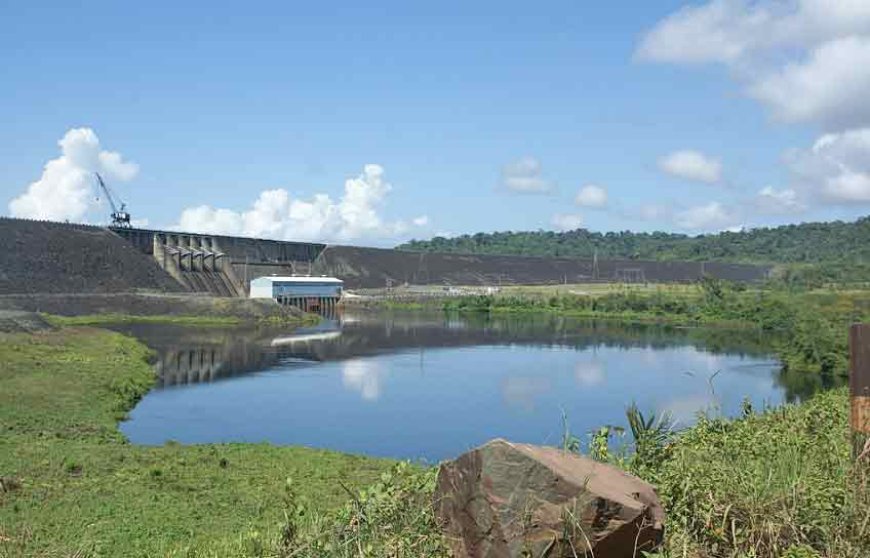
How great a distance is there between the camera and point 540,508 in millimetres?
3529

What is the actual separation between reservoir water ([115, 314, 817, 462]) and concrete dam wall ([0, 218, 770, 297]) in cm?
1205

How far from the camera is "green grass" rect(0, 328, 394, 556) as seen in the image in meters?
9.77

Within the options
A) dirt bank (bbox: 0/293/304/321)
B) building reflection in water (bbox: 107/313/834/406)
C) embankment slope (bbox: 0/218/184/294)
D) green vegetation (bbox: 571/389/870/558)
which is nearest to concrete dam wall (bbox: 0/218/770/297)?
embankment slope (bbox: 0/218/184/294)

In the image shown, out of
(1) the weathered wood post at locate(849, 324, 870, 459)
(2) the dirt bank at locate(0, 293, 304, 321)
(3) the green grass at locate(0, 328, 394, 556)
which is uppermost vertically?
(1) the weathered wood post at locate(849, 324, 870, 459)

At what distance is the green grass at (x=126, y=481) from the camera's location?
384 inches

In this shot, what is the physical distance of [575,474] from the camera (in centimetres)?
370

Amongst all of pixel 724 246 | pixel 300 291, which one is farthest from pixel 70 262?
pixel 724 246

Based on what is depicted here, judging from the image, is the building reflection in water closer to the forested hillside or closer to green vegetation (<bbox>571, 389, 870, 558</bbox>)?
green vegetation (<bbox>571, 389, 870, 558</bbox>)

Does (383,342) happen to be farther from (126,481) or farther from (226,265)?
(126,481)

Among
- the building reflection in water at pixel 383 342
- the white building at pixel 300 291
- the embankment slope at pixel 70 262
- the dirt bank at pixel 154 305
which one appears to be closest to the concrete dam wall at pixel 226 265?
the embankment slope at pixel 70 262

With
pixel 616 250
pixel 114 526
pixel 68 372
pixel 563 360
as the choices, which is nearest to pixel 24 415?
pixel 68 372

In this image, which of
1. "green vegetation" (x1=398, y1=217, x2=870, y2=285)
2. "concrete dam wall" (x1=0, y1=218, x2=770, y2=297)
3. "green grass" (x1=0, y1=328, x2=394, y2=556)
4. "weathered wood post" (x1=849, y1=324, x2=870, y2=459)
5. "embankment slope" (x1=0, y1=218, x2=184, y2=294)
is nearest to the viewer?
"weathered wood post" (x1=849, y1=324, x2=870, y2=459)

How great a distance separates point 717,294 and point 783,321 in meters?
13.7

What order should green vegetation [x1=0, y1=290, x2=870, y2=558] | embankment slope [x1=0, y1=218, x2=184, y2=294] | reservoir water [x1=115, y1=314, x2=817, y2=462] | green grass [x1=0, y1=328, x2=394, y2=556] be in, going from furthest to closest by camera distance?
embankment slope [x1=0, y1=218, x2=184, y2=294] → reservoir water [x1=115, y1=314, x2=817, y2=462] → green grass [x1=0, y1=328, x2=394, y2=556] → green vegetation [x1=0, y1=290, x2=870, y2=558]
